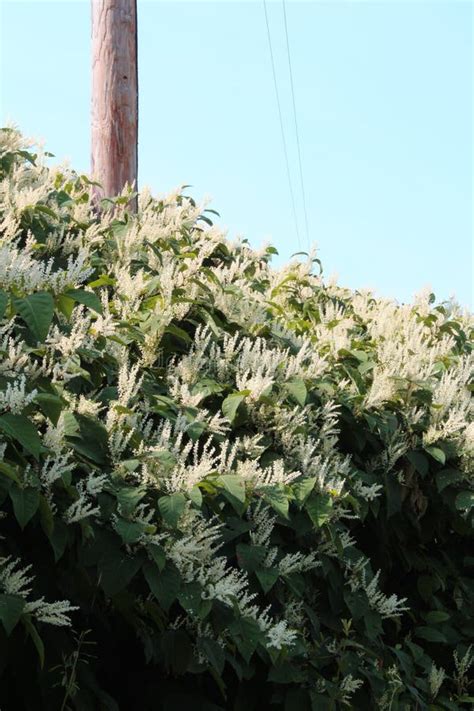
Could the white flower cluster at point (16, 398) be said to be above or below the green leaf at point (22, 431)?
above

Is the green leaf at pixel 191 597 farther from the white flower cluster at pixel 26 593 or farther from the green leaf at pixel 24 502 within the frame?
the green leaf at pixel 24 502

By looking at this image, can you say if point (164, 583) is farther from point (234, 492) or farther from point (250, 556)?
point (250, 556)

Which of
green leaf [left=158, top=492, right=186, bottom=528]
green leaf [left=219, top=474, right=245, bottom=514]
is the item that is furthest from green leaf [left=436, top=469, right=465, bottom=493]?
green leaf [left=158, top=492, right=186, bottom=528]

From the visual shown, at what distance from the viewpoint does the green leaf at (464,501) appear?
15.8 feet

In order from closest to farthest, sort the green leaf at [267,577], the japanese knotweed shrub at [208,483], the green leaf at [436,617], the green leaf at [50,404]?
the green leaf at [50,404] < the japanese knotweed shrub at [208,483] < the green leaf at [267,577] < the green leaf at [436,617]

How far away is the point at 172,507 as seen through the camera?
318 centimetres

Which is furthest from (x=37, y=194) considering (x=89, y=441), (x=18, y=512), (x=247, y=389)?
(x=18, y=512)

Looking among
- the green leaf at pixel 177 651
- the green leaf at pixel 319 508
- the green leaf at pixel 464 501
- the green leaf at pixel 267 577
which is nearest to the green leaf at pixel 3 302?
the green leaf at pixel 177 651

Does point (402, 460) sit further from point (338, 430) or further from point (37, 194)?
point (37, 194)

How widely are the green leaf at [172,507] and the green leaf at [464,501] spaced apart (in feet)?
6.65

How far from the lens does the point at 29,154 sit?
594 centimetres

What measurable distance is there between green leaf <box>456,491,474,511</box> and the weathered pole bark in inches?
124

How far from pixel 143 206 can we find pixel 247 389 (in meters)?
2.84

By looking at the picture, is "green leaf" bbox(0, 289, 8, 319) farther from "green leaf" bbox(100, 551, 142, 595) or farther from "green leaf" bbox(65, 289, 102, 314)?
"green leaf" bbox(100, 551, 142, 595)
